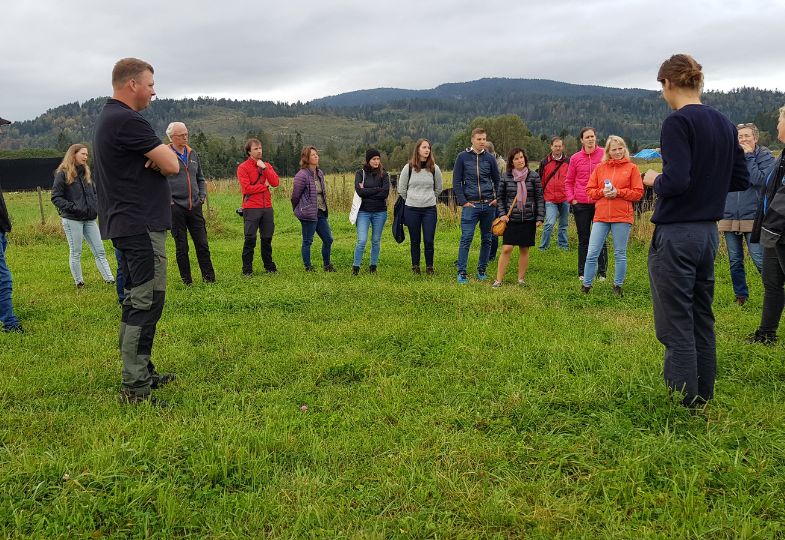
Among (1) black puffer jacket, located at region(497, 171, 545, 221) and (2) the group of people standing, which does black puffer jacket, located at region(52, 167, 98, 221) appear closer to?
(2) the group of people standing

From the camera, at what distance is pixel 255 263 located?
34.4 feet

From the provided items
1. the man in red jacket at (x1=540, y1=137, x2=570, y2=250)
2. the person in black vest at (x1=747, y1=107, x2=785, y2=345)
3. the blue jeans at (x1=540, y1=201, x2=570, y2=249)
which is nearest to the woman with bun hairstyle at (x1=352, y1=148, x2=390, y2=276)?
the man in red jacket at (x1=540, y1=137, x2=570, y2=250)

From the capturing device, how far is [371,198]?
8.97 meters

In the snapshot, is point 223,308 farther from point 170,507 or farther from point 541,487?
point 541,487

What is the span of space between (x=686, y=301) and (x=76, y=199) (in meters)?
7.85

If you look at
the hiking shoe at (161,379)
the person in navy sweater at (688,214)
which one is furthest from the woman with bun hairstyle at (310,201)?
the person in navy sweater at (688,214)

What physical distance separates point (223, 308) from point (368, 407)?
3.63 m

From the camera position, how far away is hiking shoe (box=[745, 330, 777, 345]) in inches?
203

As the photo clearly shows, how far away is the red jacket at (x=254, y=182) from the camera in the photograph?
8.95 meters

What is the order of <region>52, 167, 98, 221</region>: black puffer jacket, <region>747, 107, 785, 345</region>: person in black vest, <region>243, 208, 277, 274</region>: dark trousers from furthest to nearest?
<region>243, 208, 277, 274</region>: dark trousers → <region>52, 167, 98, 221</region>: black puffer jacket → <region>747, 107, 785, 345</region>: person in black vest

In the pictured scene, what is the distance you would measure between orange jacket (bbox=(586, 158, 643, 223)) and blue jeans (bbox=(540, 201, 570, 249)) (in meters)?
3.66

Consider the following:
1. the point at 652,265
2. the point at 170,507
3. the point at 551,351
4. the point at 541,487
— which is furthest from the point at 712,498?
the point at 170,507

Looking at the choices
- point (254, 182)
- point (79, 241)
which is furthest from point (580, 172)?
point (79, 241)

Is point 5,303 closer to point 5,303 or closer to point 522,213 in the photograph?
point 5,303
